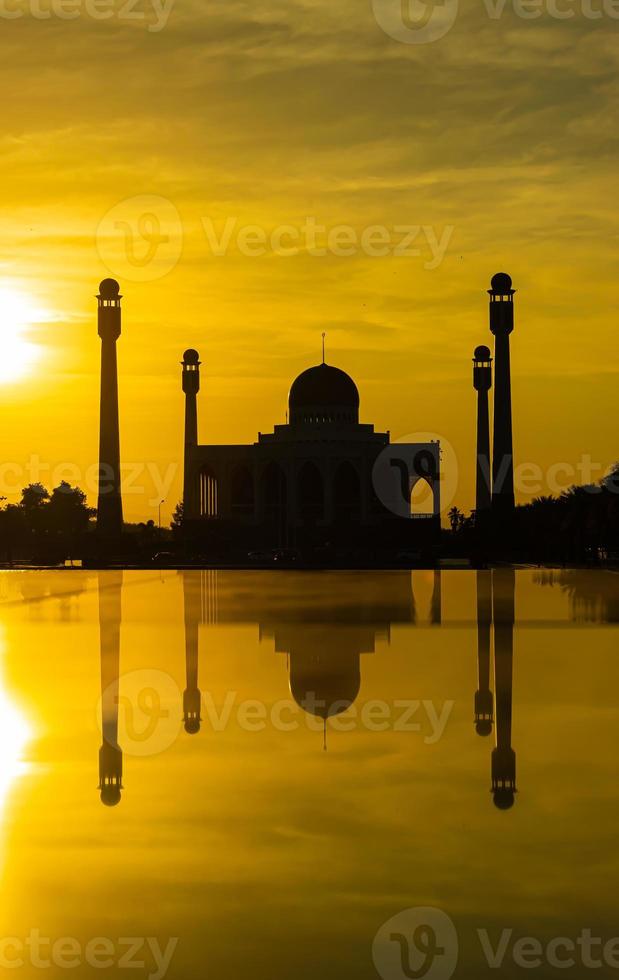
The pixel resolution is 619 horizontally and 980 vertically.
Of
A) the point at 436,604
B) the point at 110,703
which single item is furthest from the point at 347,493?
the point at 110,703

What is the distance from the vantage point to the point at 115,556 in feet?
362

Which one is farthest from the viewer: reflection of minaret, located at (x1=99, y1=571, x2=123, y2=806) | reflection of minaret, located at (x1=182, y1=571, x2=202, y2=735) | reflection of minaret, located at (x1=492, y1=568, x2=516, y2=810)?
reflection of minaret, located at (x1=182, y1=571, x2=202, y2=735)

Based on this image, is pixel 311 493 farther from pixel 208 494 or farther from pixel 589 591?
pixel 589 591

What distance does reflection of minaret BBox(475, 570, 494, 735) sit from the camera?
21297 mm

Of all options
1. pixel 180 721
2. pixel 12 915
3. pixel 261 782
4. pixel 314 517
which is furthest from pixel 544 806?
pixel 314 517

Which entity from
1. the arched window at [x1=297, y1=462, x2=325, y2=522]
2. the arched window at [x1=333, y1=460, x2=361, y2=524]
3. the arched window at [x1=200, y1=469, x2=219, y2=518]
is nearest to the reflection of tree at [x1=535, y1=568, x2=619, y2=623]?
the arched window at [x1=333, y1=460, x2=361, y2=524]

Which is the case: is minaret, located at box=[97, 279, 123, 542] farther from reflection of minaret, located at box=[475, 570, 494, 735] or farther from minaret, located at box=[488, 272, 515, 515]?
reflection of minaret, located at box=[475, 570, 494, 735]

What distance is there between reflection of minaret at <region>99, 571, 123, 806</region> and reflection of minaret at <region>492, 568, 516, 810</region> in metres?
3.86

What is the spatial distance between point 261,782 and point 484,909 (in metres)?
5.56

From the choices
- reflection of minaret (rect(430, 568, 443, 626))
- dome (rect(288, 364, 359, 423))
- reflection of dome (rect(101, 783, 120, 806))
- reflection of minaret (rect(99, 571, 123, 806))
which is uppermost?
dome (rect(288, 364, 359, 423))

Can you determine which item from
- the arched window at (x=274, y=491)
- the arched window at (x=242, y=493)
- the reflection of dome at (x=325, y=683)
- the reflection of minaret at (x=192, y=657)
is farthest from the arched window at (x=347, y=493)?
the reflection of dome at (x=325, y=683)

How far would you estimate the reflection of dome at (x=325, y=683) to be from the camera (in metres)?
23.0

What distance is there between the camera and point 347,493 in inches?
5694

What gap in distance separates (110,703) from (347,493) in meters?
121
